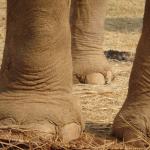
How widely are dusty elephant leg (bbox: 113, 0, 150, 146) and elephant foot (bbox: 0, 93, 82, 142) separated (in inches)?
5.3

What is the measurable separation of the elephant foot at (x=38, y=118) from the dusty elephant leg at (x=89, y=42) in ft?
2.85

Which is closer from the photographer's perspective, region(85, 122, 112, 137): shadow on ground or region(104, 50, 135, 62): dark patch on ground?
region(85, 122, 112, 137): shadow on ground

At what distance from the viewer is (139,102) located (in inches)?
88.4

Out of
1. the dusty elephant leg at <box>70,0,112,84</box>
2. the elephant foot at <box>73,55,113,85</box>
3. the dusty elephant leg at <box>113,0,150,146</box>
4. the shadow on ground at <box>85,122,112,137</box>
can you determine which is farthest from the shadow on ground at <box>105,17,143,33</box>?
the dusty elephant leg at <box>113,0,150,146</box>

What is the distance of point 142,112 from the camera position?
7.20ft

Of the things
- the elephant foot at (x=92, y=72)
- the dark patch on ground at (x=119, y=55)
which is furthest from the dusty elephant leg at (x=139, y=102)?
the dark patch on ground at (x=119, y=55)

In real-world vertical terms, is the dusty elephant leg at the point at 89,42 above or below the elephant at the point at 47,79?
above

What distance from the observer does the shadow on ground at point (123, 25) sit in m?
5.67

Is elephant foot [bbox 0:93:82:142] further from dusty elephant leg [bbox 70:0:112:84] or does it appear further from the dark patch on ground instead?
the dark patch on ground

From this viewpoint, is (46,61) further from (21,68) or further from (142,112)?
(142,112)

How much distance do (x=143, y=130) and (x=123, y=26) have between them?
381cm

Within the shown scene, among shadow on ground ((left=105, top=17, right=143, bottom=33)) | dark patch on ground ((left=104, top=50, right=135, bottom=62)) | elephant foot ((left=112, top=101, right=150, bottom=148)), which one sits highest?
shadow on ground ((left=105, top=17, right=143, bottom=33))

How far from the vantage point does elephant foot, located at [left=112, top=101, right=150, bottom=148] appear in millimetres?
2111

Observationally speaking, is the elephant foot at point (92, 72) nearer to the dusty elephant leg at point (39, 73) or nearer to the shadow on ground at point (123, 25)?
the dusty elephant leg at point (39, 73)
